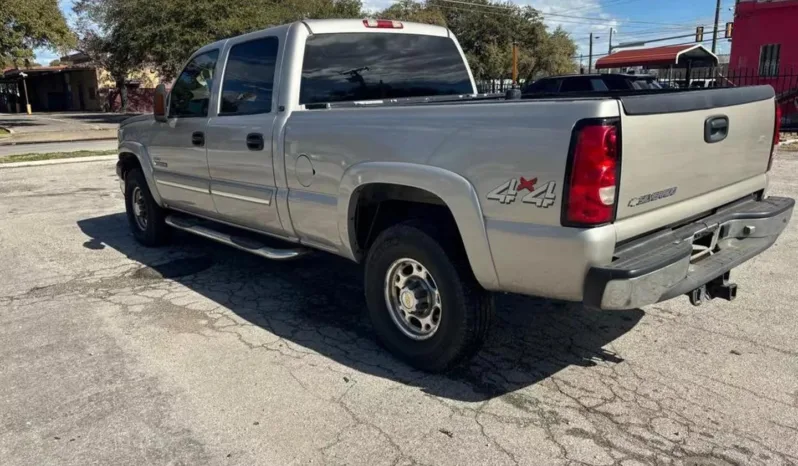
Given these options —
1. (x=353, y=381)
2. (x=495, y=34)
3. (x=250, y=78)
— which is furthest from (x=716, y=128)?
(x=495, y=34)

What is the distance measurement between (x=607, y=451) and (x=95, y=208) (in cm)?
826

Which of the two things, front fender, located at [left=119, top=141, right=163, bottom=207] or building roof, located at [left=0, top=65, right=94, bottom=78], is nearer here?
front fender, located at [left=119, top=141, right=163, bottom=207]

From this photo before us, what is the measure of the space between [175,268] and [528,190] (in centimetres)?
415

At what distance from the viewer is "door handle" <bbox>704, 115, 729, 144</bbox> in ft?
10.6

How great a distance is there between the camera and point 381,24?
4883 mm

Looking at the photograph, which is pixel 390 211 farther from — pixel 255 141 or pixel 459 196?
pixel 255 141

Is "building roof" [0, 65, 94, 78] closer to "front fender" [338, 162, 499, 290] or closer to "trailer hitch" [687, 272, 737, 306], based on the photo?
"front fender" [338, 162, 499, 290]

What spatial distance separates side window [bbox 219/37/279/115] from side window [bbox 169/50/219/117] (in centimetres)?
28

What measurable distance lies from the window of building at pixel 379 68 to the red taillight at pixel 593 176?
89.6 inches

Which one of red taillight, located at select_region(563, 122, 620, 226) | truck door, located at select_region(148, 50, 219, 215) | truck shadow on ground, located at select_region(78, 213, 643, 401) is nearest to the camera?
red taillight, located at select_region(563, 122, 620, 226)

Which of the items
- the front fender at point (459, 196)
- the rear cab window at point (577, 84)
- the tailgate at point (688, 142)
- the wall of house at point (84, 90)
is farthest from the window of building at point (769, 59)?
the wall of house at point (84, 90)

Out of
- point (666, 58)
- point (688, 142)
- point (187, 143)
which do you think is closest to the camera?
Answer: point (688, 142)

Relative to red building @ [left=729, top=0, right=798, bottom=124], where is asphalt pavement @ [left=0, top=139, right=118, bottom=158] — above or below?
below

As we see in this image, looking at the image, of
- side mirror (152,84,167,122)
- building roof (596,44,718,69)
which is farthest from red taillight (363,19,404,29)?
building roof (596,44,718,69)
